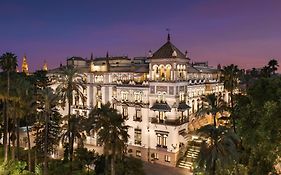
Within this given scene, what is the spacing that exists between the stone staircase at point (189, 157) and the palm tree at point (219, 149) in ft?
70.2

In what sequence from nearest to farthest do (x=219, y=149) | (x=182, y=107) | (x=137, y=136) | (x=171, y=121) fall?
(x=219, y=149)
(x=182, y=107)
(x=171, y=121)
(x=137, y=136)

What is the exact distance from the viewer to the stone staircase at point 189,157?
43.4m

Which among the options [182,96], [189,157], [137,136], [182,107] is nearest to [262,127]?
[182,107]

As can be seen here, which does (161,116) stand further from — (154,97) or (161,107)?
(154,97)

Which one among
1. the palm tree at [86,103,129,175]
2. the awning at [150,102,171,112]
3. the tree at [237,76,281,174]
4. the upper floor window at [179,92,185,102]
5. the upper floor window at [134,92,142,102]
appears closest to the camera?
the tree at [237,76,281,174]

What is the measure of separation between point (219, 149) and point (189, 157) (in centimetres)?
2412

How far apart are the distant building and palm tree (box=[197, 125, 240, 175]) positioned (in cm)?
2170

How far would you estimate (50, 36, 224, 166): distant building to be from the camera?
4453 cm

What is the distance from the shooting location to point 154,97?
46625mm

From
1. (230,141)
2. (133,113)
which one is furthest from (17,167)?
(230,141)

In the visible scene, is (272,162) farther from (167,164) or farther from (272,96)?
(167,164)

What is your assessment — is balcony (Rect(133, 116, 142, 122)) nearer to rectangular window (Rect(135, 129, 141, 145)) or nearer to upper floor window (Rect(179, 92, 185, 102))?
rectangular window (Rect(135, 129, 141, 145))

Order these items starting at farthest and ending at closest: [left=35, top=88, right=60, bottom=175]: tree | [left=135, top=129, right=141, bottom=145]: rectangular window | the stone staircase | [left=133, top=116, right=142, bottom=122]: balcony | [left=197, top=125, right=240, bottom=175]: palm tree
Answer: [left=135, top=129, right=141, bottom=145]: rectangular window, [left=133, top=116, right=142, bottom=122]: balcony, the stone staircase, [left=35, top=88, right=60, bottom=175]: tree, [left=197, top=125, right=240, bottom=175]: palm tree

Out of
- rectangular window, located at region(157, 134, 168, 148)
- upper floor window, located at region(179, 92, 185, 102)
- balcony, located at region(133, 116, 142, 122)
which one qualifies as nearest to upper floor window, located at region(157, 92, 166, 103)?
upper floor window, located at region(179, 92, 185, 102)
